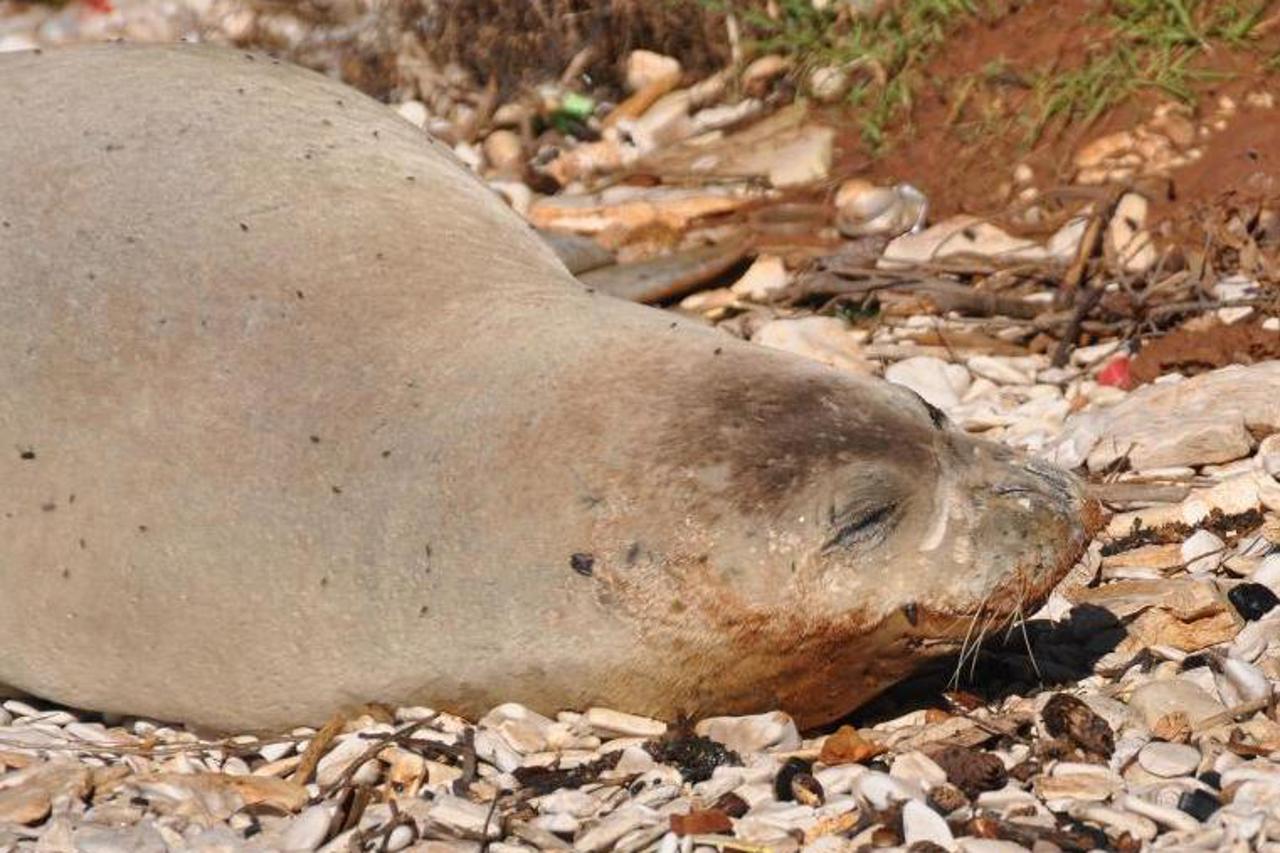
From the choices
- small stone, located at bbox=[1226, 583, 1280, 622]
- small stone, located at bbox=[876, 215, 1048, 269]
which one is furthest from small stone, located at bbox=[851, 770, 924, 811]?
small stone, located at bbox=[876, 215, 1048, 269]

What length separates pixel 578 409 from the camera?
154 inches

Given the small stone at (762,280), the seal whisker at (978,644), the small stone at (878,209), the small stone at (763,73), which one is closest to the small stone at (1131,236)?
the small stone at (878,209)

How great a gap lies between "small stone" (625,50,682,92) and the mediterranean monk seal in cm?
345

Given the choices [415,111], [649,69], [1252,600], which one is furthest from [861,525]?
[415,111]

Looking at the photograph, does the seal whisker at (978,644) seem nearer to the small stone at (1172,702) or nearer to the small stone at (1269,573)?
the small stone at (1172,702)

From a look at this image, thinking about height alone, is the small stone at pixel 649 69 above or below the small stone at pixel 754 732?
below

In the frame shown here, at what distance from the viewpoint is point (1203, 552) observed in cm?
455

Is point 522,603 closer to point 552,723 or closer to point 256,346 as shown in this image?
point 552,723

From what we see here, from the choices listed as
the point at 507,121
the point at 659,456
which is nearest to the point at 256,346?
the point at 659,456

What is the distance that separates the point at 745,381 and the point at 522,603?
20.5 inches

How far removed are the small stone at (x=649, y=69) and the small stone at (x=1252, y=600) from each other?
3.84 meters

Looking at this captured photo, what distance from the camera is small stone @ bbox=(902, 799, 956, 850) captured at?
3.36 m

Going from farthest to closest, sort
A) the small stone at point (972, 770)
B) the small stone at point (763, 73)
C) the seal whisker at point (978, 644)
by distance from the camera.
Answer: the small stone at point (763, 73) < the seal whisker at point (978, 644) < the small stone at point (972, 770)

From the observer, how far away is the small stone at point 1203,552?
4508mm
